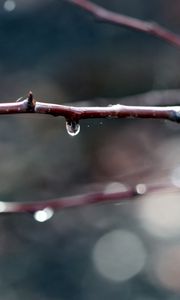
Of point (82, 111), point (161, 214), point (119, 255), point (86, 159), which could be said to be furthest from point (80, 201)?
point (86, 159)

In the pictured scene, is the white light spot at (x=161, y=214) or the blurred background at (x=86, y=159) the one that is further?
the white light spot at (x=161, y=214)

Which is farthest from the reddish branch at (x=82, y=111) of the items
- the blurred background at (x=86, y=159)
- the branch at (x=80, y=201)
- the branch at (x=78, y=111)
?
the blurred background at (x=86, y=159)

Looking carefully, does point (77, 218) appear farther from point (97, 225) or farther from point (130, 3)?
point (130, 3)

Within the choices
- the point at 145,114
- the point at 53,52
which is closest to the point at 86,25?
the point at 53,52

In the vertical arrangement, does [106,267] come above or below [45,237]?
below

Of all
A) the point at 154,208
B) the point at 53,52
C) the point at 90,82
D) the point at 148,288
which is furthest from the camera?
the point at 53,52

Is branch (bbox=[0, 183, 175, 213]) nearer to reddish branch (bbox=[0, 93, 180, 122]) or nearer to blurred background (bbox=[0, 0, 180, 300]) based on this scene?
blurred background (bbox=[0, 0, 180, 300])

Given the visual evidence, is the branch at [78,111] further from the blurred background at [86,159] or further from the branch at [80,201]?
the blurred background at [86,159]
